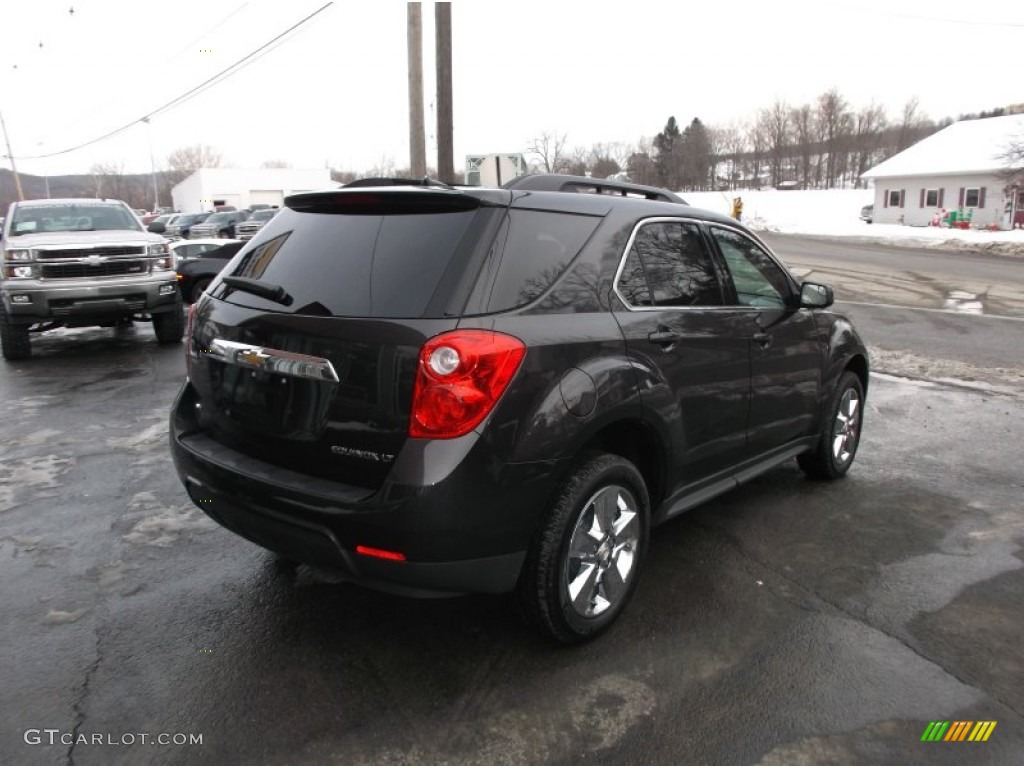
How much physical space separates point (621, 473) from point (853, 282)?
18.0m

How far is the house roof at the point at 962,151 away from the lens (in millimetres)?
43969

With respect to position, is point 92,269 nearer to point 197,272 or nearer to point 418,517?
point 197,272

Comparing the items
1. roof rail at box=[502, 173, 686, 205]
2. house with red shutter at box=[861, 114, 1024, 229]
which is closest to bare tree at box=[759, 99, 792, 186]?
house with red shutter at box=[861, 114, 1024, 229]

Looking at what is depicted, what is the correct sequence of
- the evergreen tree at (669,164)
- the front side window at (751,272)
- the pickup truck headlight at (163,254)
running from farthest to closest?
1. the evergreen tree at (669,164)
2. the pickup truck headlight at (163,254)
3. the front side window at (751,272)

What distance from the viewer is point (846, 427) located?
16.8ft

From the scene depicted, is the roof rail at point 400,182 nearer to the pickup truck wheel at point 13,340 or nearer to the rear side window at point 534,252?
the rear side window at point 534,252

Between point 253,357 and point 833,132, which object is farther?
point 833,132

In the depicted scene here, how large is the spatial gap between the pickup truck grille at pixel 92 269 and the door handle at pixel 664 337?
331 inches

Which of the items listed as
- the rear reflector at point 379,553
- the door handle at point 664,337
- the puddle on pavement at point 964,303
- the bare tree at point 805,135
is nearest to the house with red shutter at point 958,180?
the puddle on pavement at point 964,303

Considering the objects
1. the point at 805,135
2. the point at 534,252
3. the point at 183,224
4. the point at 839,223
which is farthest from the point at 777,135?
the point at 534,252

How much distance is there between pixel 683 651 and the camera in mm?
3072

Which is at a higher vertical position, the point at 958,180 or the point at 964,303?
the point at 958,180

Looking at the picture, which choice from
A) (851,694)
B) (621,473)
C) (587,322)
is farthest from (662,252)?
(851,694)

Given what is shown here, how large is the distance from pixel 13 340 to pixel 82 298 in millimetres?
1219
